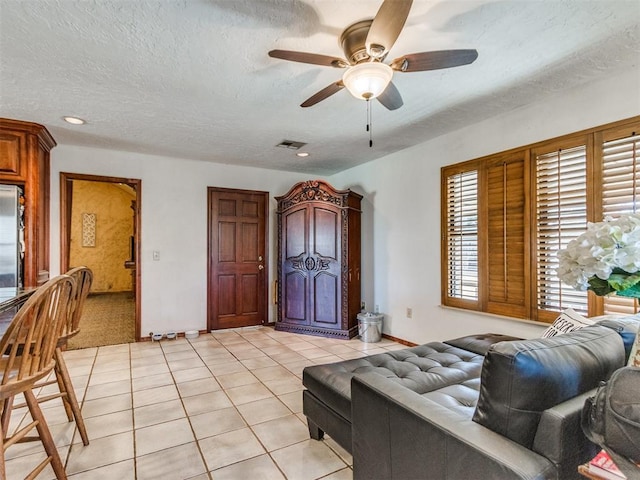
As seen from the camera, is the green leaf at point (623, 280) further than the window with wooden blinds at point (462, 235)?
No

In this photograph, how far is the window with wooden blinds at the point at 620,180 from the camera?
2273 mm

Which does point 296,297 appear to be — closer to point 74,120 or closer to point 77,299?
point 77,299

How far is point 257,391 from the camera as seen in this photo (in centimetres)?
277

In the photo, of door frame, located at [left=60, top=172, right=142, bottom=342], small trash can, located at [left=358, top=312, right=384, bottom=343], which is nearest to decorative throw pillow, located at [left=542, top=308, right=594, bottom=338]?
small trash can, located at [left=358, top=312, right=384, bottom=343]

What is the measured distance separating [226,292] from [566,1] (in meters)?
4.54

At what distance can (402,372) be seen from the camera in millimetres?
1966

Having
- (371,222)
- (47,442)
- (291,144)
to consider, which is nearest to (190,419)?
(47,442)

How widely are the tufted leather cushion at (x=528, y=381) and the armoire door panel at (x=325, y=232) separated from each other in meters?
3.43

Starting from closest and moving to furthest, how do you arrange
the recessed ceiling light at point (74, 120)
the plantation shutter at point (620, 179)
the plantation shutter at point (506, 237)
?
the plantation shutter at point (620, 179), the plantation shutter at point (506, 237), the recessed ceiling light at point (74, 120)

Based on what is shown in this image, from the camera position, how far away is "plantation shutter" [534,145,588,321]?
258cm

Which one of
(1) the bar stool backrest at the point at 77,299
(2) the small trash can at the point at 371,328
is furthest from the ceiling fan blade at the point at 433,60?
(2) the small trash can at the point at 371,328

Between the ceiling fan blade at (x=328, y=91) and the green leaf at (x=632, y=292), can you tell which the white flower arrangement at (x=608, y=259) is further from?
the ceiling fan blade at (x=328, y=91)

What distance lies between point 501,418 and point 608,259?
1.81 ft

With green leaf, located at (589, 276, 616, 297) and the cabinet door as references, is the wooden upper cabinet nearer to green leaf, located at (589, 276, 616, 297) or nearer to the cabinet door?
the cabinet door
